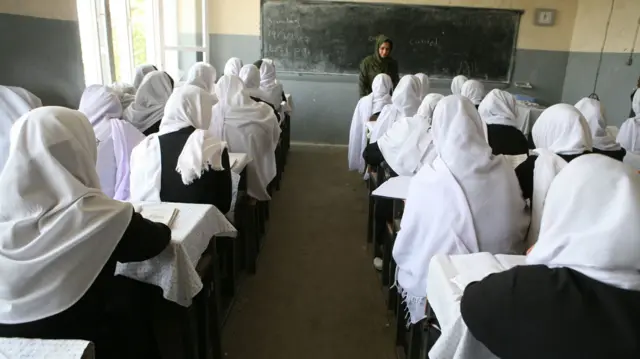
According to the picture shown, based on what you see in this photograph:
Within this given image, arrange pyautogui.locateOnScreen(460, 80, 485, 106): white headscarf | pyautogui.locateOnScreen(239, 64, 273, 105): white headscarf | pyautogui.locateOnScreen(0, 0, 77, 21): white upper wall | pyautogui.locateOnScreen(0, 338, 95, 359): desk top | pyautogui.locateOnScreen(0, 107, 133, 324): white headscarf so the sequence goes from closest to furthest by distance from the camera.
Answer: pyautogui.locateOnScreen(0, 338, 95, 359): desk top
pyautogui.locateOnScreen(0, 107, 133, 324): white headscarf
pyautogui.locateOnScreen(0, 0, 77, 21): white upper wall
pyautogui.locateOnScreen(239, 64, 273, 105): white headscarf
pyautogui.locateOnScreen(460, 80, 485, 106): white headscarf

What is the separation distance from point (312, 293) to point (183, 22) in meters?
4.85

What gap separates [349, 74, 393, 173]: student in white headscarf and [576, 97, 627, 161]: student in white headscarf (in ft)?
6.16

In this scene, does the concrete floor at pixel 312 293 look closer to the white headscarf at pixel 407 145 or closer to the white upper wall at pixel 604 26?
the white headscarf at pixel 407 145

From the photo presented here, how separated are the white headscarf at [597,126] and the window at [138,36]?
12.5 ft

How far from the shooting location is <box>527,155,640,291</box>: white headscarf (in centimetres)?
98

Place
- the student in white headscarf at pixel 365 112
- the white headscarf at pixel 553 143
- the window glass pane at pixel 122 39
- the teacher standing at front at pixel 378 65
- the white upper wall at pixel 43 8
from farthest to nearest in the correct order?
1. the teacher standing at front at pixel 378 65
2. the window glass pane at pixel 122 39
3. the student in white headscarf at pixel 365 112
4. the white upper wall at pixel 43 8
5. the white headscarf at pixel 553 143

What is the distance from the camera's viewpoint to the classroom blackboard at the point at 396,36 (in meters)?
6.31

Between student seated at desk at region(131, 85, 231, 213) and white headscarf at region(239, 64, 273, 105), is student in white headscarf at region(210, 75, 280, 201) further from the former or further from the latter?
student seated at desk at region(131, 85, 231, 213)

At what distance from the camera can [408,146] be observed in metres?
2.88

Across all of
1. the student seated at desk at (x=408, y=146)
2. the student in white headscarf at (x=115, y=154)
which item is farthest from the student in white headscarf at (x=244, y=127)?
the student seated at desk at (x=408, y=146)

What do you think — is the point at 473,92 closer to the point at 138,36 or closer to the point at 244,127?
the point at 244,127

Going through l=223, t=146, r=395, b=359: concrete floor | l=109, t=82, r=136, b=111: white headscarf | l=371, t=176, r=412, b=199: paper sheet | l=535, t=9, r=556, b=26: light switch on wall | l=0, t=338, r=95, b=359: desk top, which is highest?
l=535, t=9, r=556, b=26: light switch on wall

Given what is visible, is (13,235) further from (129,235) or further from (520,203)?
(520,203)

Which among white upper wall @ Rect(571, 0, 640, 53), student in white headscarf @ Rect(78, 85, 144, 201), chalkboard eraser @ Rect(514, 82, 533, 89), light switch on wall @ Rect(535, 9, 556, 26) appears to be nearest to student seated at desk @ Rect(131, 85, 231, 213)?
student in white headscarf @ Rect(78, 85, 144, 201)
